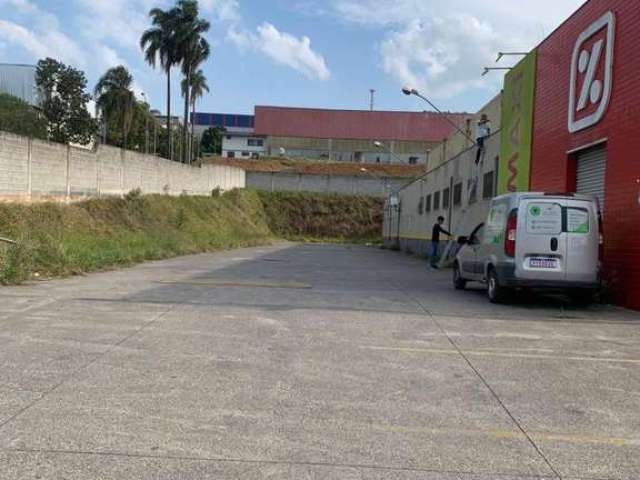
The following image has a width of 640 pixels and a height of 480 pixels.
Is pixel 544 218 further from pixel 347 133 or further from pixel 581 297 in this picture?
pixel 347 133

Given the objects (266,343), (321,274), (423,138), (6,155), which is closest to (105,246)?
(6,155)

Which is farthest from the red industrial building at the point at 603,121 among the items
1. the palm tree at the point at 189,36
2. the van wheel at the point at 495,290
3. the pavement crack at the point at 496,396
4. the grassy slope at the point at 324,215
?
the grassy slope at the point at 324,215

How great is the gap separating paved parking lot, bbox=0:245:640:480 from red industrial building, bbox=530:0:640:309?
79.5 inches

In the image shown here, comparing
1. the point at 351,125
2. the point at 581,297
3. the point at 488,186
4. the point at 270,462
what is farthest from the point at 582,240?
the point at 351,125

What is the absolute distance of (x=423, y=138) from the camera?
9331cm

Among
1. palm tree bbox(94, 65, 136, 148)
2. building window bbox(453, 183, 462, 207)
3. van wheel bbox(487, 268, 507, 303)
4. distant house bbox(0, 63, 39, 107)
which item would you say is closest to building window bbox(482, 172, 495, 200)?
building window bbox(453, 183, 462, 207)

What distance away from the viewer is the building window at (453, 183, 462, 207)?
2886 cm

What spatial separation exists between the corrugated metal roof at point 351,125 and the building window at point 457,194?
209 ft

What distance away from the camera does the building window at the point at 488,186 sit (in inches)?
906

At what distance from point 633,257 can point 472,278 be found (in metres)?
3.26

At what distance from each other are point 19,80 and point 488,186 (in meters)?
66.0

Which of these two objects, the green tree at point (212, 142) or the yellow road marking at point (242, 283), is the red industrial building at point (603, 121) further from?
the green tree at point (212, 142)

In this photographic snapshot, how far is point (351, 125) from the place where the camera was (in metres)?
95.3

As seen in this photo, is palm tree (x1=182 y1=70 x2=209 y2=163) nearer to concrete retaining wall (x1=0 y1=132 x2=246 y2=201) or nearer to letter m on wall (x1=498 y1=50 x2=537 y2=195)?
concrete retaining wall (x1=0 y1=132 x2=246 y2=201)
